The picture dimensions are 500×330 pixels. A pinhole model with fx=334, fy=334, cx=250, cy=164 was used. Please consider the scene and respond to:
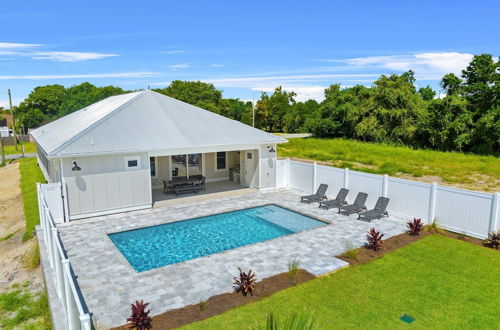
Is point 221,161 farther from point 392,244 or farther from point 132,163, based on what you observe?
point 392,244

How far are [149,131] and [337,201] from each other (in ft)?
30.5

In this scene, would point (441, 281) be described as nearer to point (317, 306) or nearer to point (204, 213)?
point (317, 306)

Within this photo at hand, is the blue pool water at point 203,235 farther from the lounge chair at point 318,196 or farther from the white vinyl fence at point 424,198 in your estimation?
the white vinyl fence at point 424,198

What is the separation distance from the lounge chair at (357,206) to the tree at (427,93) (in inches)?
1994

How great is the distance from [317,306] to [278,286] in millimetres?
1184

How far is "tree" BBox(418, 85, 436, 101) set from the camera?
57281 mm

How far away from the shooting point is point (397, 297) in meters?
7.76

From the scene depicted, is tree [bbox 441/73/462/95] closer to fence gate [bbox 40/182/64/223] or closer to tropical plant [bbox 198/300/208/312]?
tropical plant [bbox 198/300/208/312]

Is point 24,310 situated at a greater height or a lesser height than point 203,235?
lesser

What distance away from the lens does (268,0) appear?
24.7m

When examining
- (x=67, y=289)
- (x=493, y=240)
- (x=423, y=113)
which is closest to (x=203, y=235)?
(x=67, y=289)

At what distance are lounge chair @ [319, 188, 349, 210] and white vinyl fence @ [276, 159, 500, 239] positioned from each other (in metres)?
0.49

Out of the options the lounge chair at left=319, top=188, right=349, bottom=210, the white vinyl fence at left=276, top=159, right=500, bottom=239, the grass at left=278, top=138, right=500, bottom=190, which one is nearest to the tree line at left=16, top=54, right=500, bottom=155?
the grass at left=278, top=138, right=500, bottom=190

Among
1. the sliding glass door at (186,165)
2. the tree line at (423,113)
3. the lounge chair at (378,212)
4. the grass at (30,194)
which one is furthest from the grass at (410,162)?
the grass at (30,194)
